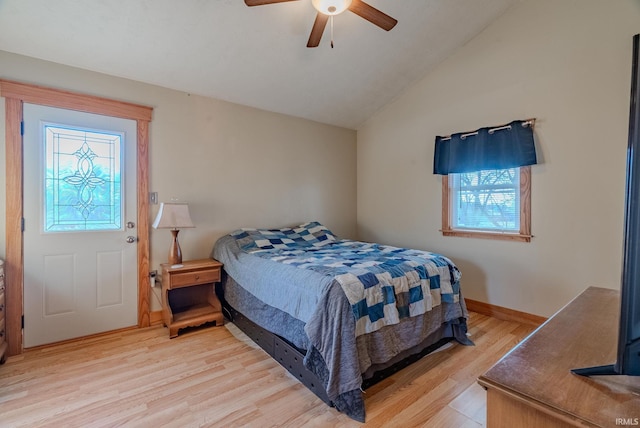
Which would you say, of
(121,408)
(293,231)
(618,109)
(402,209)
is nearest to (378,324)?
(121,408)

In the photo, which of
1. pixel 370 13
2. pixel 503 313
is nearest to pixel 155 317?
pixel 370 13

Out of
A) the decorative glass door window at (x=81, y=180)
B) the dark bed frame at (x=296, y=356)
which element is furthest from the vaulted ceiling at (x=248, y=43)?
the dark bed frame at (x=296, y=356)

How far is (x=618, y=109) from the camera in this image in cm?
242

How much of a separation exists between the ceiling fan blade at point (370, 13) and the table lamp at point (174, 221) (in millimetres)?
2229

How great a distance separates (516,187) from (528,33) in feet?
4.97

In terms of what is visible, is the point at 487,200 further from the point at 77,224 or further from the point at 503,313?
the point at 77,224

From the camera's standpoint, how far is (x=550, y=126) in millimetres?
2766

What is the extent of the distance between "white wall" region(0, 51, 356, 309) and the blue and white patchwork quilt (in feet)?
1.63

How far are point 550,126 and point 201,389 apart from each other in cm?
365

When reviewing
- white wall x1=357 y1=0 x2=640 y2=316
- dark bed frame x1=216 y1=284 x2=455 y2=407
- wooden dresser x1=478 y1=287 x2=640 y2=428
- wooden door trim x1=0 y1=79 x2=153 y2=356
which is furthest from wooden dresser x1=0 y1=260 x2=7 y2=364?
white wall x1=357 y1=0 x2=640 y2=316

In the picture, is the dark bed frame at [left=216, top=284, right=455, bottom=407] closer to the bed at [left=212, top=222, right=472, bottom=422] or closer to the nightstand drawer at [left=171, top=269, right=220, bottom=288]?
the bed at [left=212, top=222, right=472, bottom=422]

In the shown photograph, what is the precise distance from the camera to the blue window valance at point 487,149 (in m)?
2.85
